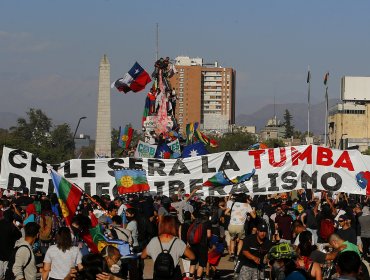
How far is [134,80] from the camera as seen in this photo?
43.5 meters

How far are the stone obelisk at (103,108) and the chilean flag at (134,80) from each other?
71.5 ft

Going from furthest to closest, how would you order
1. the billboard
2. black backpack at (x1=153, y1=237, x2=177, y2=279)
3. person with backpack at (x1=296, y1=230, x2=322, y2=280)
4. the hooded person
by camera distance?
1. the billboard
2. the hooded person
3. person with backpack at (x1=296, y1=230, x2=322, y2=280)
4. black backpack at (x1=153, y1=237, x2=177, y2=279)

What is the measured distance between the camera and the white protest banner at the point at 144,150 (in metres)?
39.8

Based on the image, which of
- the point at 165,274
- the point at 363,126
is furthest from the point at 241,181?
the point at 363,126

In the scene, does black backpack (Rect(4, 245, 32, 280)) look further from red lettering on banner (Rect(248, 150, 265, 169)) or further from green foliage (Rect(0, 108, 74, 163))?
green foliage (Rect(0, 108, 74, 163))

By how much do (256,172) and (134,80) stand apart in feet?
69.5

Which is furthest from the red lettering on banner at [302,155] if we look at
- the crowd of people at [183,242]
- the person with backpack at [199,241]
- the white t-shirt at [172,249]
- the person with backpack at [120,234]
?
the white t-shirt at [172,249]

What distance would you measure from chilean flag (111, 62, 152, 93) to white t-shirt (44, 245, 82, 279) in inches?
1248

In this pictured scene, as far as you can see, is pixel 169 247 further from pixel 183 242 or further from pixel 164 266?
pixel 164 266

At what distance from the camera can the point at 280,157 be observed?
74.9ft

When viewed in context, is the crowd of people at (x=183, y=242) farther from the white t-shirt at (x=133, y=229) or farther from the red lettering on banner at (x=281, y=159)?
the red lettering on banner at (x=281, y=159)

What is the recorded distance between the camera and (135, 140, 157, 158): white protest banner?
39812 millimetres

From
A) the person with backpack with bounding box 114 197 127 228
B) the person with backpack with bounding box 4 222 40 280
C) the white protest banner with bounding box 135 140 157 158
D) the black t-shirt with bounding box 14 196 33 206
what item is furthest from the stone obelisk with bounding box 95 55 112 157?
the person with backpack with bounding box 4 222 40 280

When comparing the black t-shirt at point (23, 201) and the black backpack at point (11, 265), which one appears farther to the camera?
the black t-shirt at point (23, 201)
